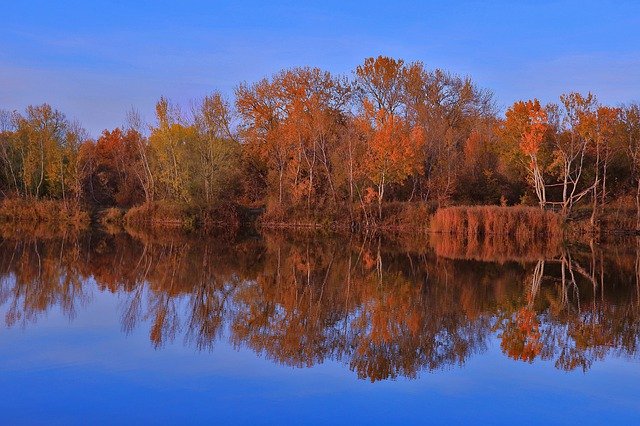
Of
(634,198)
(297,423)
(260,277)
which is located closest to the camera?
(297,423)

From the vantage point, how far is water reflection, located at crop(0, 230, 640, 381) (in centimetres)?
1143

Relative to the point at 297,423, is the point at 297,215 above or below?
above

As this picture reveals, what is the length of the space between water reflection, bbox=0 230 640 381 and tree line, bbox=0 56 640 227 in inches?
438

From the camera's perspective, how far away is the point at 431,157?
144 ft

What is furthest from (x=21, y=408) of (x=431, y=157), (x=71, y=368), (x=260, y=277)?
(x=431, y=157)

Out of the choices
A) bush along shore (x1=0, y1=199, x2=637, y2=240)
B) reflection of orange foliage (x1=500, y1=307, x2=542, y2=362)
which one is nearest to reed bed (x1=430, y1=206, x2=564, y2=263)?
bush along shore (x1=0, y1=199, x2=637, y2=240)

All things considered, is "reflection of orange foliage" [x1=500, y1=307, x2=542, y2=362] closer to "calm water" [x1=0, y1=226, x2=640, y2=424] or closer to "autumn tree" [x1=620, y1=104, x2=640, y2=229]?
"calm water" [x1=0, y1=226, x2=640, y2=424]

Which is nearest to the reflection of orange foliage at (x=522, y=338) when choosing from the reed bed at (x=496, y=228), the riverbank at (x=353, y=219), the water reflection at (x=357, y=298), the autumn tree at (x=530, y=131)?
the water reflection at (x=357, y=298)

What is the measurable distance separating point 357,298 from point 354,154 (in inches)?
948

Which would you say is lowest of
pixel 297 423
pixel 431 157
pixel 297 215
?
pixel 297 423

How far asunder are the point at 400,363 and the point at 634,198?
33.2 metres

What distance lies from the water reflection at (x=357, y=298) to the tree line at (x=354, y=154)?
11119 mm

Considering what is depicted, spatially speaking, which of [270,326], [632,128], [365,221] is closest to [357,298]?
[270,326]

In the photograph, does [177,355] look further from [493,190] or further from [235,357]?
[493,190]
